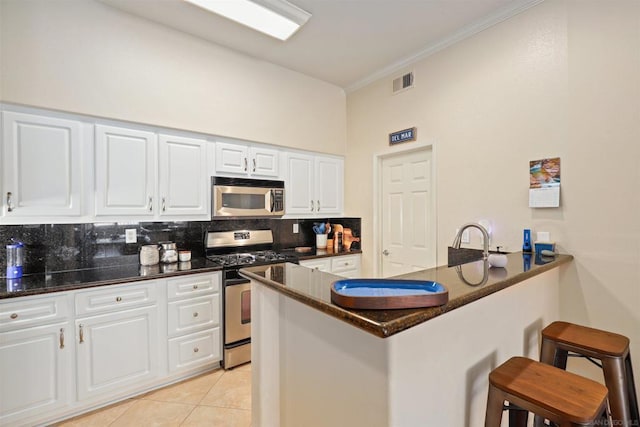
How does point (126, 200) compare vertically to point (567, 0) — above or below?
below

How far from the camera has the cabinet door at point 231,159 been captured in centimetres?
296

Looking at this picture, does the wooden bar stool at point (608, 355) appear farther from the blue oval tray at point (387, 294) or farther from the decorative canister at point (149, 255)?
the decorative canister at point (149, 255)

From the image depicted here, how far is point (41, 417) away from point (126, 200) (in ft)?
5.15

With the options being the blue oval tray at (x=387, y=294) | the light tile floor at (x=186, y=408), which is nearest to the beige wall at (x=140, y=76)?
the light tile floor at (x=186, y=408)

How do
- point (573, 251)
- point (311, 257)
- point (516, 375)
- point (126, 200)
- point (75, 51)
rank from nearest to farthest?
point (516, 375), point (573, 251), point (75, 51), point (126, 200), point (311, 257)

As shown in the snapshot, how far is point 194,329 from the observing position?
2.51m

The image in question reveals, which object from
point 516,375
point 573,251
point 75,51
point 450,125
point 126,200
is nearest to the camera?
point 516,375

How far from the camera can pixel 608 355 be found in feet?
4.56

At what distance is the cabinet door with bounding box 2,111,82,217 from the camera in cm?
203

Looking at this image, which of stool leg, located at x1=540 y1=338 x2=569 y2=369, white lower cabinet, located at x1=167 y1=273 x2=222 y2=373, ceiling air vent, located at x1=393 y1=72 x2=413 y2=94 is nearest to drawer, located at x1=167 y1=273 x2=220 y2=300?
white lower cabinet, located at x1=167 y1=273 x2=222 y2=373

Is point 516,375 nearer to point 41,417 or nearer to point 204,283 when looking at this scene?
point 204,283

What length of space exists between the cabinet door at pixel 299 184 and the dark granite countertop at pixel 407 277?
1.88 metres

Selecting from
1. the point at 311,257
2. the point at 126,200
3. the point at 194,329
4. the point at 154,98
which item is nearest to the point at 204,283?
the point at 194,329

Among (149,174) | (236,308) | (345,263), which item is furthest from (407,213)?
(149,174)
